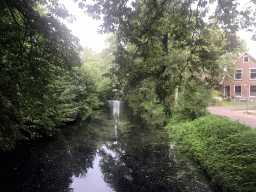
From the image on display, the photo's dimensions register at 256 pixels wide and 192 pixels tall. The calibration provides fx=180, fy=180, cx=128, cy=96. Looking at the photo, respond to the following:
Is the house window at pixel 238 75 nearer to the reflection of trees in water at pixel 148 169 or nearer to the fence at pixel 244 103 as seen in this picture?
the fence at pixel 244 103

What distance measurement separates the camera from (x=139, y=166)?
6.68m

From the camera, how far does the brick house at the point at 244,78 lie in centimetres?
2942

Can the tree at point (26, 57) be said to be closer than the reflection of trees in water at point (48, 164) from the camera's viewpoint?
Yes

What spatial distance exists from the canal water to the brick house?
2624 cm

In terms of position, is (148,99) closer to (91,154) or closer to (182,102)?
(182,102)

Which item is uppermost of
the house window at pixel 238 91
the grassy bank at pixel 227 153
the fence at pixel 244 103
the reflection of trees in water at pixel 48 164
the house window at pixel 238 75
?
the house window at pixel 238 75

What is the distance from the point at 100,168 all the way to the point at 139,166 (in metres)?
1.46

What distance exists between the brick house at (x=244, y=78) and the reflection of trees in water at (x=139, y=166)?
83.8 ft

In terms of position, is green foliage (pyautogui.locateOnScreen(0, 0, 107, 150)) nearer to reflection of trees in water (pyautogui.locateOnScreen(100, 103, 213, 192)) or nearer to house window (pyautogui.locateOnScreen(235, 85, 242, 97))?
reflection of trees in water (pyautogui.locateOnScreen(100, 103, 213, 192))

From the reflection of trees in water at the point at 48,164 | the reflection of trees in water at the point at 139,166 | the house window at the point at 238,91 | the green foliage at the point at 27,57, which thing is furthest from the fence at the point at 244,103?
the green foliage at the point at 27,57

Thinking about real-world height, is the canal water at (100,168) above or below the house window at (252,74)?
below

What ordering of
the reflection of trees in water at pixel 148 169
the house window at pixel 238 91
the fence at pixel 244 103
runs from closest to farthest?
the reflection of trees in water at pixel 148 169
the fence at pixel 244 103
the house window at pixel 238 91

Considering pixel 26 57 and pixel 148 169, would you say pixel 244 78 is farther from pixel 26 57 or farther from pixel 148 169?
pixel 26 57

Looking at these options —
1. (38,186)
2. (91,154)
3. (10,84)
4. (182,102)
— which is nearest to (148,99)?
(182,102)
